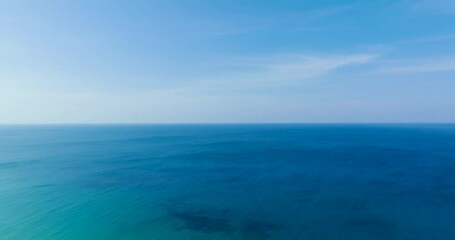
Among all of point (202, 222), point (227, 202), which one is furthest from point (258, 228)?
point (227, 202)

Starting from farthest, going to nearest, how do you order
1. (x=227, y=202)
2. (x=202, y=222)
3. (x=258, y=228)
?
(x=227, y=202)
(x=202, y=222)
(x=258, y=228)

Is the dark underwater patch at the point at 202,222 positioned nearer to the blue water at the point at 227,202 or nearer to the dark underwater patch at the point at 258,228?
the blue water at the point at 227,202

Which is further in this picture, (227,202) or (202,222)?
(227,202)

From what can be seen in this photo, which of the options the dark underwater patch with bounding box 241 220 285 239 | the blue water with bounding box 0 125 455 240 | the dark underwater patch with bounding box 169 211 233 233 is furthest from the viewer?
the dark underwater patch with bounding box 169 211 233 233

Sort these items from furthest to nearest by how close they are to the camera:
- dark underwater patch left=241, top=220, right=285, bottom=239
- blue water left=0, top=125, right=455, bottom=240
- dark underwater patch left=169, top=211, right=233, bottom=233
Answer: dark underwater patch left=169, top=211, right=233, bottom=233 < blue water left=0, top=125, right=455, bottom=240 < dark underwater patch left=241, top=220, right=285, bottom=239

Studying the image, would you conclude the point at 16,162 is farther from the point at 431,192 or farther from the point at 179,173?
the point at 431,192

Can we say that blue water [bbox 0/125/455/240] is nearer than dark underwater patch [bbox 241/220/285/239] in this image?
No

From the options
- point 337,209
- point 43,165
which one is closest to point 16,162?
point 43,165

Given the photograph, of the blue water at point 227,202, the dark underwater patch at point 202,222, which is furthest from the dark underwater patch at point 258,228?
the dark underwater patch at point 202,222

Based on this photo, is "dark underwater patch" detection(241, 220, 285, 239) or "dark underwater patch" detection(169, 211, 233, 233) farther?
"dark underwater patch" detection(169, 211, 233, 233)

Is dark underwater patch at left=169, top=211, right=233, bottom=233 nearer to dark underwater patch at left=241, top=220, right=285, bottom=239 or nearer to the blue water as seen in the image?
the blue water

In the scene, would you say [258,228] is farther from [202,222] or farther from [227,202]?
[227,202]

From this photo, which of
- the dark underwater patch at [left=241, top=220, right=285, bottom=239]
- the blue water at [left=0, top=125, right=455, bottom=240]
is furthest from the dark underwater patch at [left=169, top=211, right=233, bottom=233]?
the dark underwater patch at [left=241, top=220, right=285, bottom=239]
